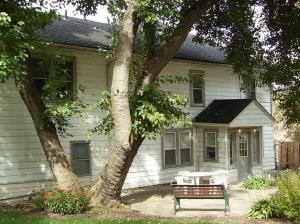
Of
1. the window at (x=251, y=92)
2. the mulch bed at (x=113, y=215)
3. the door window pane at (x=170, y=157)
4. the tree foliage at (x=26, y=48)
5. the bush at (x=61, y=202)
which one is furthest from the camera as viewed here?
the window at (x=251, y=92)

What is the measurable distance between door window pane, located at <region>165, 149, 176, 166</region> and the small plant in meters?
9.63

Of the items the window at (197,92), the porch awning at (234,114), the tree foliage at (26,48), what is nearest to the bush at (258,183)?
the porch awning at (234,114)

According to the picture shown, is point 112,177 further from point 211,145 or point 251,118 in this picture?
point 251,118

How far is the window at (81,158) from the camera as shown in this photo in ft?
58.3

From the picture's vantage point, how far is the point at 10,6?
13.2 metres

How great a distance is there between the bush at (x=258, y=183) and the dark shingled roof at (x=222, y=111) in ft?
10.6

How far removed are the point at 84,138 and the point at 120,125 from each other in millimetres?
5594

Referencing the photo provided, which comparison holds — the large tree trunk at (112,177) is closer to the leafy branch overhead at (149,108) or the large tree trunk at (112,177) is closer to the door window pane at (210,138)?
the leafy branch overhead at (149,108)

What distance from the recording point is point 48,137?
1418 cm

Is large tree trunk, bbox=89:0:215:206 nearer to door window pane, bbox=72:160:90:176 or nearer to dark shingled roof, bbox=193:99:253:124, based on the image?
door window pane, bbox=72:160:90:176

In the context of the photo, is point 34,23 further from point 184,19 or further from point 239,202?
point 239,202

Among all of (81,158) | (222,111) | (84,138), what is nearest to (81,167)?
(81,158)

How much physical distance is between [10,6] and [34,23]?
1.10 metres

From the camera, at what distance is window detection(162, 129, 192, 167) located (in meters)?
21.4
